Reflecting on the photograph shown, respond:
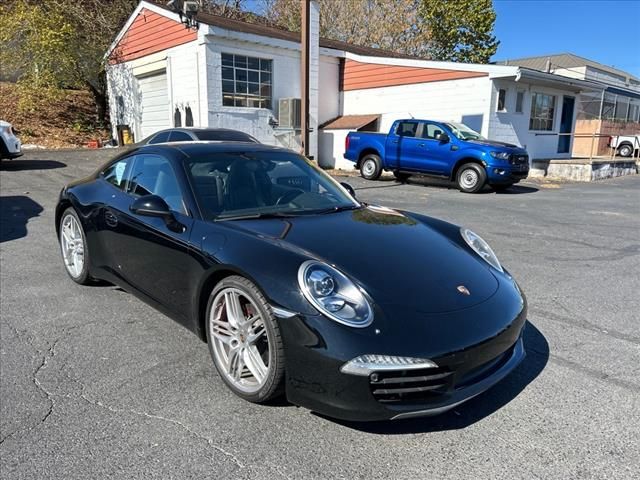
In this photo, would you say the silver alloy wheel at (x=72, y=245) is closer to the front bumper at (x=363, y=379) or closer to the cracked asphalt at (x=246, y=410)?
the cracked asphalt at (x=246, y=410)

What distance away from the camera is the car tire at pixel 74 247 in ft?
14.5

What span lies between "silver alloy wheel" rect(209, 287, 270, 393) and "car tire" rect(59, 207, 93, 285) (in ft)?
6.93

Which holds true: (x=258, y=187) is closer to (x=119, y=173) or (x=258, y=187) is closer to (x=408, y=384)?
(x=119, y=173)

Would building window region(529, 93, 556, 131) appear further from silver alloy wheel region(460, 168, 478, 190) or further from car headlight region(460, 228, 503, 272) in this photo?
car headlight region(460, 228, 503, 272)

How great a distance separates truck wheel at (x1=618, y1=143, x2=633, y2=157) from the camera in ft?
80.5

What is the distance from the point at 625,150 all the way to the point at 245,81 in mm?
→ 20399

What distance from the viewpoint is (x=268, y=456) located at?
2277 mm

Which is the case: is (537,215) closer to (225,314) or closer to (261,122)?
(225,314)

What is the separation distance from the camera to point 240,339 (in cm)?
276

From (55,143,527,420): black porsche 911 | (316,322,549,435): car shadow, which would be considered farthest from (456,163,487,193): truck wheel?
(316,322,549,435): car shadow

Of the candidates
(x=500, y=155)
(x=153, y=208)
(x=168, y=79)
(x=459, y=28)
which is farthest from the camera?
(x=459, y=28)

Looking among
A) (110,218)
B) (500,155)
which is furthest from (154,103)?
(110,218)

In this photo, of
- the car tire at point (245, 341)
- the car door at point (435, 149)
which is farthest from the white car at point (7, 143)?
the car tire at point (245, 341)

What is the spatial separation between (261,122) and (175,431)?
1477cm
